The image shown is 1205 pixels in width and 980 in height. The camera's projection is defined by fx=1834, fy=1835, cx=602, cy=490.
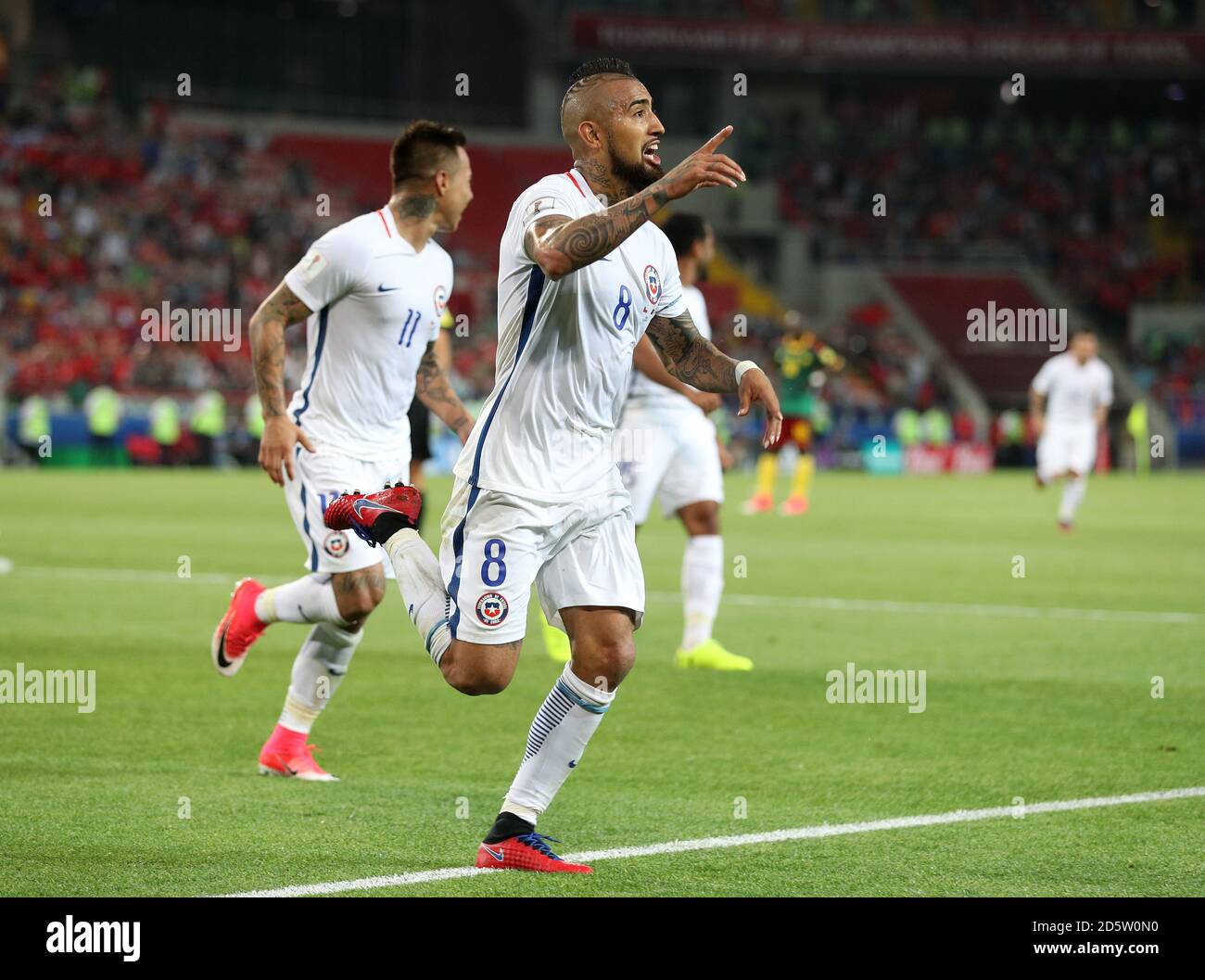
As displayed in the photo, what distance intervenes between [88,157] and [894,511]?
23.3 meters

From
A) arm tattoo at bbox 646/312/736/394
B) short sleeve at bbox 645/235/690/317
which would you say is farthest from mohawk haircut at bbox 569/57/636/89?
arm tattoo at bbox 646/312/736/394

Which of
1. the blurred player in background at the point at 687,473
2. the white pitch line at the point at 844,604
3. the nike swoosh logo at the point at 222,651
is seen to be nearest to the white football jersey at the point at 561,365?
the nike swoosh logo at the point at 222,651

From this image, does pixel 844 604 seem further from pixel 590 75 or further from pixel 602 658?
pixel 590 75

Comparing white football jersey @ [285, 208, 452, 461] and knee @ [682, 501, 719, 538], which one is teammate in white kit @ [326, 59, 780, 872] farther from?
knee @ [682, 501, 719, 538]

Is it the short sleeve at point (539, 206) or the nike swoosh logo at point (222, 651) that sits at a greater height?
the short sleeve at point (539, 206)

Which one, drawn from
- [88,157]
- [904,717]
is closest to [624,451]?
[904,717]

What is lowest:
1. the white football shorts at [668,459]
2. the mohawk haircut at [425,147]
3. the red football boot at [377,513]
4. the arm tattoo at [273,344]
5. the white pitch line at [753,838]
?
the white pitch line at [753,838]

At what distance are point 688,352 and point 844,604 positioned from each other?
8012 mm

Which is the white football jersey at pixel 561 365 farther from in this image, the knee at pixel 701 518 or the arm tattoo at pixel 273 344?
the knee at pixel 701 518

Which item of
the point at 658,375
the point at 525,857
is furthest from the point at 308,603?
the point at 658,375

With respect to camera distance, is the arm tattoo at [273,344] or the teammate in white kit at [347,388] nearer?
the arm tattoo at [273,344]

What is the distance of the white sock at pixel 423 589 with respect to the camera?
5.71 m

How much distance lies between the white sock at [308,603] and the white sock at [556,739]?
1723mm

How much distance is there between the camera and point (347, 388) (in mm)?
7453
